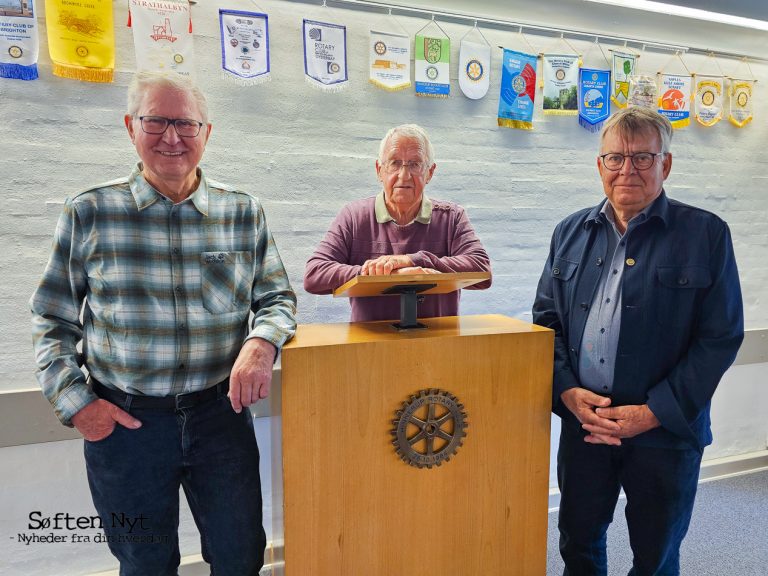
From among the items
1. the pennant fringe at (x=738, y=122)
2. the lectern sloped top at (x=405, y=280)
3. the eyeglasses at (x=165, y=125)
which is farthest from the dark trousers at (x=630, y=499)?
the pennant fringe at (x=738, y=122)

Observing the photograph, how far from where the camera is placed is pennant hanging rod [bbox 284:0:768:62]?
90.1 inches

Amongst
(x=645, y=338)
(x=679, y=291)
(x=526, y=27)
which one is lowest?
(x=645, y=338)

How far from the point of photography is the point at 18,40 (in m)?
1.85

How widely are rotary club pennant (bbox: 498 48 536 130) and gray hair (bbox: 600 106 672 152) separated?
44.6 inches

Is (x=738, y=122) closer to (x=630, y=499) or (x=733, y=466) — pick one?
(x=733, y=466)

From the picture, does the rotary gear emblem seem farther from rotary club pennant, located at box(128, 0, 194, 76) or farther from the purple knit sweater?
rotary club pennant, located at box(128, 0, 194, 76)

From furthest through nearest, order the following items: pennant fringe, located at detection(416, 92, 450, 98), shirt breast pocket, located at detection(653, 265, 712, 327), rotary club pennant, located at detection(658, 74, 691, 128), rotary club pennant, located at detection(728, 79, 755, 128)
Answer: rotary club pennant, located at detection(728, 79, 755, 128), rotary club pennant, located at detection(658, 74, 691, 128), pennant fringe, located at detection(416, 92, 450, 98), shirt breast pocket, located at detection(653, 265, 712, 327)

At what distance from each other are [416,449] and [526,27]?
2203mm

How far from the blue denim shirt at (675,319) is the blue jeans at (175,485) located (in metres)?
1.02

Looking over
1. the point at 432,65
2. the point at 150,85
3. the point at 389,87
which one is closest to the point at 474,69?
the point at 432,65

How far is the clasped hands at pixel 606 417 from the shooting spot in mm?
1511

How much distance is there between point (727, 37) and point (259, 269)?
309 cm

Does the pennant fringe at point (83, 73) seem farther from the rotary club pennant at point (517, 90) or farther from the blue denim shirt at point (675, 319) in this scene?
the blue denim shirt at point (675, 319)

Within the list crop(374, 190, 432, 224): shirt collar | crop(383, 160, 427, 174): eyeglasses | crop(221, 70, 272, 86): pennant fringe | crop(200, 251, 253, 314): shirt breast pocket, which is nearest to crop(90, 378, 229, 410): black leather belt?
crop(200, 251, 253, 314): shirt breast pocket
